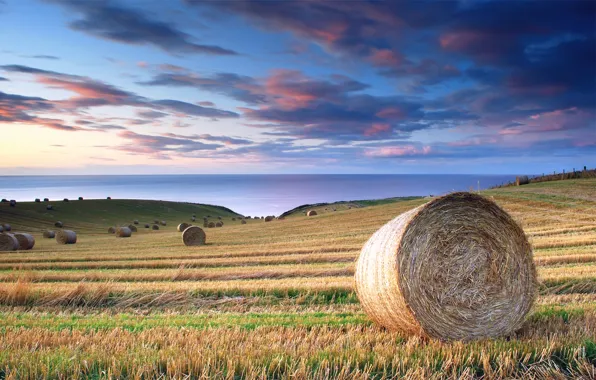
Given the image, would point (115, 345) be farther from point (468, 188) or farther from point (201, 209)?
point (201, 209)

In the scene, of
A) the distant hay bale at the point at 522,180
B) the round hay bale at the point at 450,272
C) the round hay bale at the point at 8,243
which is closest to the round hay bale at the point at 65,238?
the round hay bale at the point at 8,243

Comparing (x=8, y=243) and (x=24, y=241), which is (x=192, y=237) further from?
(x=8, y=243)

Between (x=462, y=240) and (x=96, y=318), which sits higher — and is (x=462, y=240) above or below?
above

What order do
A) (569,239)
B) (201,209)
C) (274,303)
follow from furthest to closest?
(201,209) < (569,239) < (274,303)

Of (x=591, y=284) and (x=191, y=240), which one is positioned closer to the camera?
(x=591, y=284)

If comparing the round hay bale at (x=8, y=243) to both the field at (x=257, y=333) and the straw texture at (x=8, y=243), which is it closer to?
the straw texture at (x=8, y=243)

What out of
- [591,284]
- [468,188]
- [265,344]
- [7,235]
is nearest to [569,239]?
[591,284]

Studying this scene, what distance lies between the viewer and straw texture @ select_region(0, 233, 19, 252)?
30.4 meters

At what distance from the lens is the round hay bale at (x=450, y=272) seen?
6789 millimetres

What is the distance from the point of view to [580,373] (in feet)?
17.3

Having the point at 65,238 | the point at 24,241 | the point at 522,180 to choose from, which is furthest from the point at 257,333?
the point at 522,180

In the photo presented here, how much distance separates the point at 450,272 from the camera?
7.19 metres

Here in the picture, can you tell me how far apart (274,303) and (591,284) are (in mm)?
7111

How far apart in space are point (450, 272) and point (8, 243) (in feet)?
103
